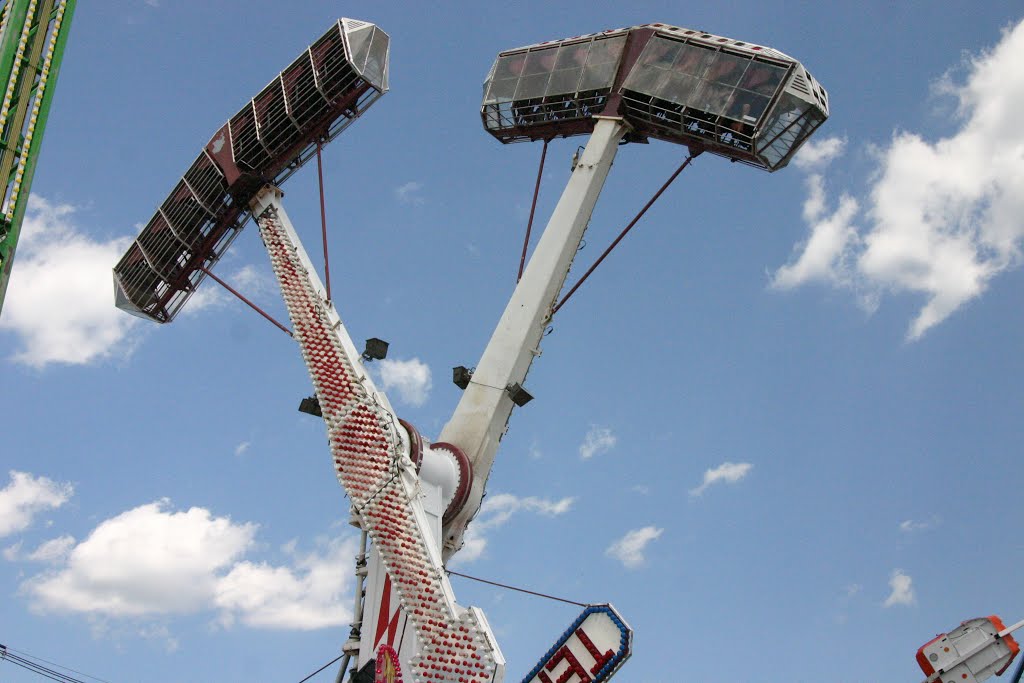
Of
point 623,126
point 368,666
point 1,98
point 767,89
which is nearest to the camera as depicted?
point 1,98

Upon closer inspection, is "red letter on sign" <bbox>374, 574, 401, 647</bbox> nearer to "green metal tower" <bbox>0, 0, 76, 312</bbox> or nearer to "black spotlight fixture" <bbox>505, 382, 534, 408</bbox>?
"black spotlight fixture" <bbox>505, 382, 534, 408</bbox>

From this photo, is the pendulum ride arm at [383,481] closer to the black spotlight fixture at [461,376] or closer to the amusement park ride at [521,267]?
the amusement park ride at [521,267]

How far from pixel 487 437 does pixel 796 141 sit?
1447 cm

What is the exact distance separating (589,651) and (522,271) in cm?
1375

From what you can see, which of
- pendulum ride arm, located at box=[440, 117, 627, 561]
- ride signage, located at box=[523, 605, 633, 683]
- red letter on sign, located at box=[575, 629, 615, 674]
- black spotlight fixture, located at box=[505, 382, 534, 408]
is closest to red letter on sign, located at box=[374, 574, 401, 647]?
pendulum ride arm, located at box=[440, 117, 627, 561]

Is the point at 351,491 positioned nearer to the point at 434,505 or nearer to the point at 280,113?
the point at 434,505

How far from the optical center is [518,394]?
35.2 metres

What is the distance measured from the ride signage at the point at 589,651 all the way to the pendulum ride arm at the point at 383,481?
121 inches

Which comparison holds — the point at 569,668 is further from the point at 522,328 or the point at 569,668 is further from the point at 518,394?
the point at 522,328

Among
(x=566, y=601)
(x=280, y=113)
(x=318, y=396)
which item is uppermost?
(x=280, y=113)

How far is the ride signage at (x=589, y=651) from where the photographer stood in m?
29.0

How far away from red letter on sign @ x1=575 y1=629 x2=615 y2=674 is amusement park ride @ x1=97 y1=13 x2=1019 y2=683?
0.12ft

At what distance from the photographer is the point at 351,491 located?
3130cm

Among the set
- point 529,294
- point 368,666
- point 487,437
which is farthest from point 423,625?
point 529,294
